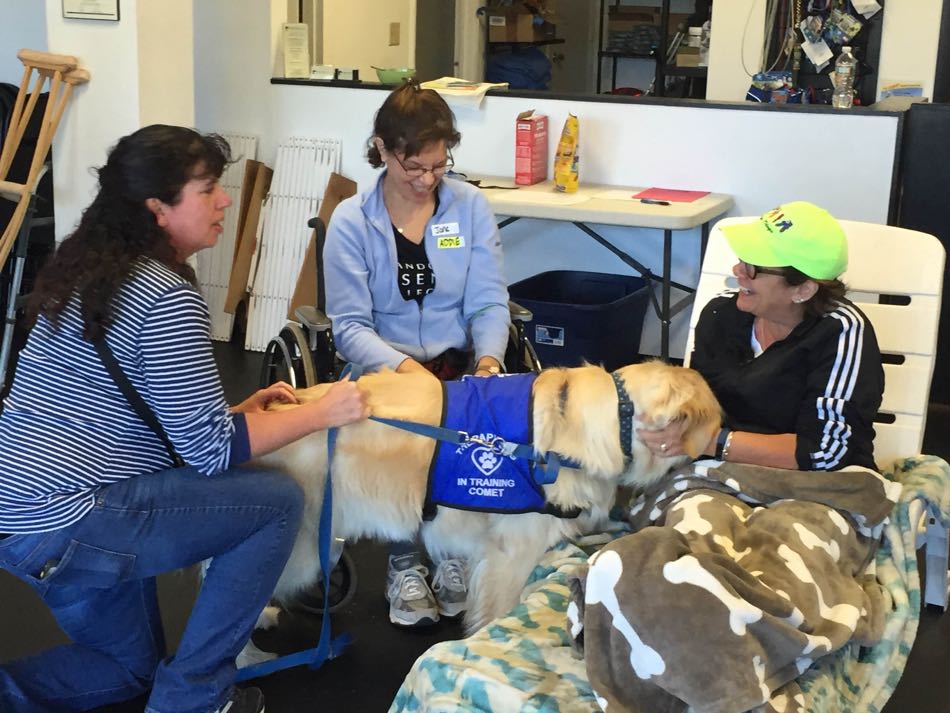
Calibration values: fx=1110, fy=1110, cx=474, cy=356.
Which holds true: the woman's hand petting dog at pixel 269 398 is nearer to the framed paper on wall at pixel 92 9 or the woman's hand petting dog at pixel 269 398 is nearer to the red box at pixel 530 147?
the red box at pixel 530 147

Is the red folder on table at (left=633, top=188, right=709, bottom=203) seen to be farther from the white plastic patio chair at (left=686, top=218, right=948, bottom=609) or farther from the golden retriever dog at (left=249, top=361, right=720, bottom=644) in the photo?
the golden retriever dog at (left=249, top=361, right=720, bottom=644)

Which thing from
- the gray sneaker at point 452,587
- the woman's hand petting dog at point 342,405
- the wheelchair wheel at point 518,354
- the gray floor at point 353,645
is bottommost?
the gray floor at point 353,645

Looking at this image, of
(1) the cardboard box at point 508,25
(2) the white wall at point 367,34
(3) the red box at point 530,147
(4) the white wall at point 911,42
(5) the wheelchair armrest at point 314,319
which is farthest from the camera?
(1) the cardboard box at point 508,25

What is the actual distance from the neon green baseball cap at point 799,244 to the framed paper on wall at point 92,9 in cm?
259

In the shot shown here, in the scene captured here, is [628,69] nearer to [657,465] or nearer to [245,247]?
[245,247]

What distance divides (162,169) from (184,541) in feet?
2.05

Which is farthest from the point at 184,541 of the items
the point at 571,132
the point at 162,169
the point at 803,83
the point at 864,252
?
the point at 803,83

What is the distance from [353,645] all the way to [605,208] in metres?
1.72

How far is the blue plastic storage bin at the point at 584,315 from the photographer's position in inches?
144

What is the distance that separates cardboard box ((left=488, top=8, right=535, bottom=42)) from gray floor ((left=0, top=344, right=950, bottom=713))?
4.51m

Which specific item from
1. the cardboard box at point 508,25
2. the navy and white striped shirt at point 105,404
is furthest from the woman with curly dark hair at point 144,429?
the cardboard box at point 508,25

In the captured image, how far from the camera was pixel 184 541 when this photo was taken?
74.1 inches

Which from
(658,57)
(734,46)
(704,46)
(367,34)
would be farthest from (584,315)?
(658,57)

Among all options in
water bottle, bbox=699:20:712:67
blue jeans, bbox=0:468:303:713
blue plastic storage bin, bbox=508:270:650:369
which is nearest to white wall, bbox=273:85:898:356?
blue plastic storage bin, bbox=508:270:650:369
